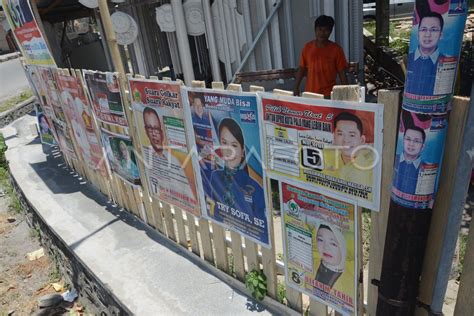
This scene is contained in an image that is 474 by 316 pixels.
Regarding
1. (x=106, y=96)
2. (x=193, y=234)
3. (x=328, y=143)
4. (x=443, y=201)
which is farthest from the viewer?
(x=106, y=96)

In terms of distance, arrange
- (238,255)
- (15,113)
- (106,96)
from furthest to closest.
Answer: (15,113), (106,96), (238,255)

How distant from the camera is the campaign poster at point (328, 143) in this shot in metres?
1.86

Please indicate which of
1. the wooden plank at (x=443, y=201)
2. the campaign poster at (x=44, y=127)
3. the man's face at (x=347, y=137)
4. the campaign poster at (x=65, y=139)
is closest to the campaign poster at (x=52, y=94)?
the campaign poster at (x=65, y=139)

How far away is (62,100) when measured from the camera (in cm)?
501

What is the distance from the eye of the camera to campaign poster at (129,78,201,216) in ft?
10.1

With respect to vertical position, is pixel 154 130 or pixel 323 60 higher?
Answer: pixel 323 60

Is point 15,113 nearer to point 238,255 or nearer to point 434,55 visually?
point 238,255

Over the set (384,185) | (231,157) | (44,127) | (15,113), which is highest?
(384,185)

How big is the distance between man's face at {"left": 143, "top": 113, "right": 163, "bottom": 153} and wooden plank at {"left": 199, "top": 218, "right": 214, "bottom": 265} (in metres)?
0.76

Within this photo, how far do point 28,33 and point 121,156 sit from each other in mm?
2450

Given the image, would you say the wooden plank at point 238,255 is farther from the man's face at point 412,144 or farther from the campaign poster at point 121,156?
the man's face at point 412,144

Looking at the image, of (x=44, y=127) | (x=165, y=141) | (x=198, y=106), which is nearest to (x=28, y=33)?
(x=44, y=127)

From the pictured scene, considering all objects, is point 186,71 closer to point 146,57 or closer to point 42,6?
point 146,57

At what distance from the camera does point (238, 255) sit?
A: 9.91ft
